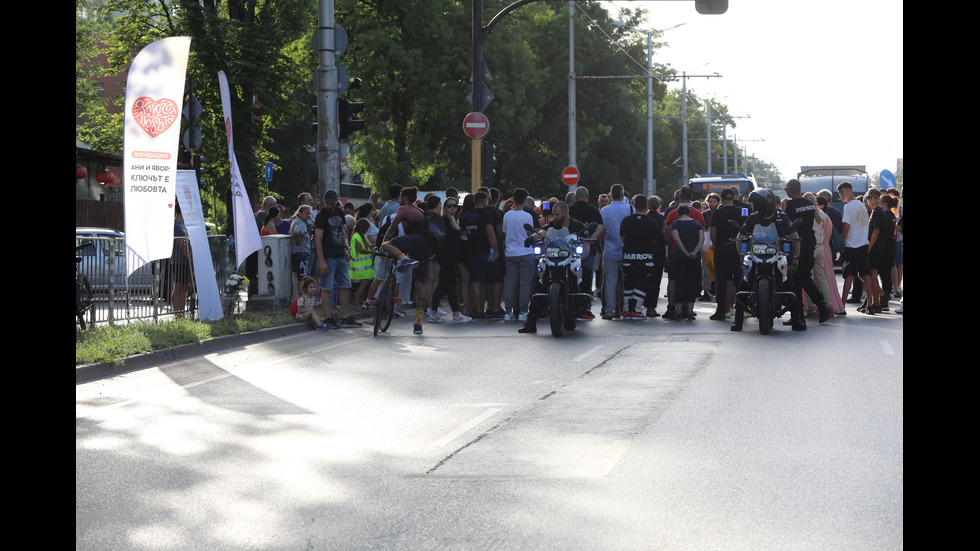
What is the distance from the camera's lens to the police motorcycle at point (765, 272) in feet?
49.9

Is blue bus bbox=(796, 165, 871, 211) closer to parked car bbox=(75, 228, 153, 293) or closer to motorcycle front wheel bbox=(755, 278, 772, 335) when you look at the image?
motorcycle front wheel bbox=(755, 278, 772, 335)

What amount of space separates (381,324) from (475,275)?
2112 mm

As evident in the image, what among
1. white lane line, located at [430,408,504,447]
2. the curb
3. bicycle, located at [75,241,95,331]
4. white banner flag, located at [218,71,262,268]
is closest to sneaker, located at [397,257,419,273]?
the curb

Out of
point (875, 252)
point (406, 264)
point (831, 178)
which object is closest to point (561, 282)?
point (406, 264)

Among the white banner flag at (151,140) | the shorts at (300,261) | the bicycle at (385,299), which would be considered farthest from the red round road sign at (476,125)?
the white banner flag at (151,140)

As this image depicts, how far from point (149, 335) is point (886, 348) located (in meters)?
8.10

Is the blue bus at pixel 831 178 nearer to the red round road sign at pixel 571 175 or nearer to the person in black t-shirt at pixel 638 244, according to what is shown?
the red round road sign at pixel 571 175

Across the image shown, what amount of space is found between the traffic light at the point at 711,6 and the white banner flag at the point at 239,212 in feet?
27.7

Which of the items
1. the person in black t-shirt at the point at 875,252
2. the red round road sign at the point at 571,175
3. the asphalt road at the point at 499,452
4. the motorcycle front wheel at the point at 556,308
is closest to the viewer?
the asphalt road at the point at 499,452

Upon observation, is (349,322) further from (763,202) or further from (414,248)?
(763,202)
